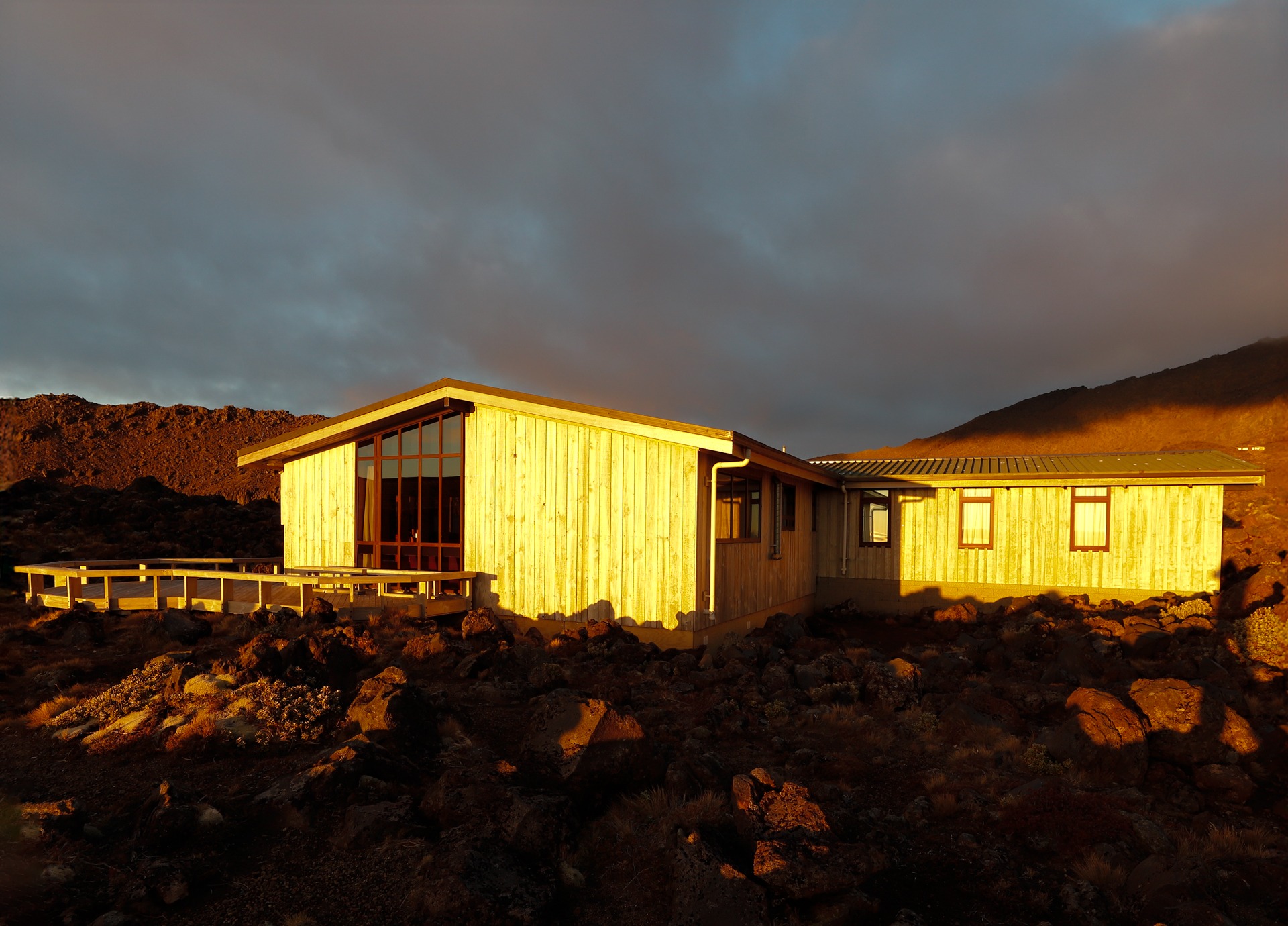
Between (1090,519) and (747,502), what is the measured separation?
336 inches

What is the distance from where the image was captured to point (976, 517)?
16438 millimetres

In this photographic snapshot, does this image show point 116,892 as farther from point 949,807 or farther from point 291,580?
point 291,580

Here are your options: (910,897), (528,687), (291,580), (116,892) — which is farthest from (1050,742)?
(291,580)

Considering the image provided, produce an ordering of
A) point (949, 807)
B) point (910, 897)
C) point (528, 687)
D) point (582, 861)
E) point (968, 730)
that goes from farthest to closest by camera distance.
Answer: point (528, 687)
point (968, 730)
point (949, 807)
point (582, 861)
point (910, 897)

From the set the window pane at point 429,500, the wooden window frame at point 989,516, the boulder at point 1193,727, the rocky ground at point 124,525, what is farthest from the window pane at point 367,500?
the wooden window frame at point 989,516

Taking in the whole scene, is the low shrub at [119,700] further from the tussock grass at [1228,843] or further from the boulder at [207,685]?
the tussock grass at [1228,843]

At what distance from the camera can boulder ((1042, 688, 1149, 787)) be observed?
630 centimetres

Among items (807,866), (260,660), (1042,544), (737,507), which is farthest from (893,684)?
(1042,544)

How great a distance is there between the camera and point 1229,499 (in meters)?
34.2

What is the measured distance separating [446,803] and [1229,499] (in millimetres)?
41873

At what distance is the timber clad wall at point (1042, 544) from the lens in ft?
48.5

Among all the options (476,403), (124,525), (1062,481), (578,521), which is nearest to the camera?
(578,521)

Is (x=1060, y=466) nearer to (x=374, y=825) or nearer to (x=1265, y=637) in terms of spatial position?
(x=1265, y=637)

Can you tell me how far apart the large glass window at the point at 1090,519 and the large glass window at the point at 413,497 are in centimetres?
1319
